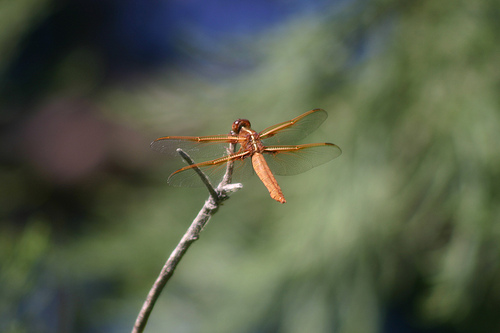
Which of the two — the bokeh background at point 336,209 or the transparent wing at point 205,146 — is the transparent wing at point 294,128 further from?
the bokeh background at point 336,209

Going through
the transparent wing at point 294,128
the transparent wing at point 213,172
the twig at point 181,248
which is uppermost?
the transparent wing at point 294,128

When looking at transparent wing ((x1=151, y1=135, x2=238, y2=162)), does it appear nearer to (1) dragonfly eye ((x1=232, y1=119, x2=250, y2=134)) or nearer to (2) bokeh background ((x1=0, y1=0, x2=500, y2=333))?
(1) dragonfly eye ((x1=232, y1=119, x2=250, y2=134))

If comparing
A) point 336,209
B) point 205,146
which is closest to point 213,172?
point 205,146

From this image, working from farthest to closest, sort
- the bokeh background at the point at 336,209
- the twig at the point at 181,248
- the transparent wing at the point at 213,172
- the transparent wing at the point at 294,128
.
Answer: the bokeh background at the point at 336,209
the transparent wing at the point at 294,128
the transparent wing at the point at 213,172
the twig at the point at 181,248

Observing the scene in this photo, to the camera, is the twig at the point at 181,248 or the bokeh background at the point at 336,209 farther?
the bokeh background at the point at 336,209

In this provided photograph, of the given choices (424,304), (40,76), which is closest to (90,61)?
(40,76)

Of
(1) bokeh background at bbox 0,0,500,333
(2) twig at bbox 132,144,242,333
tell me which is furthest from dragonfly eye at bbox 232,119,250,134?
(1) bokeh background at bbox 0,0,500,333

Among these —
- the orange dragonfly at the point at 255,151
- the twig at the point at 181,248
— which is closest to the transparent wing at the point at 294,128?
the orange dragonfly at the point at 255,151

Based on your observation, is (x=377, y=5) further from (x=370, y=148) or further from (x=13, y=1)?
(x=13, y=1)

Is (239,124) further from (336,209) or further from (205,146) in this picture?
(336,209)
